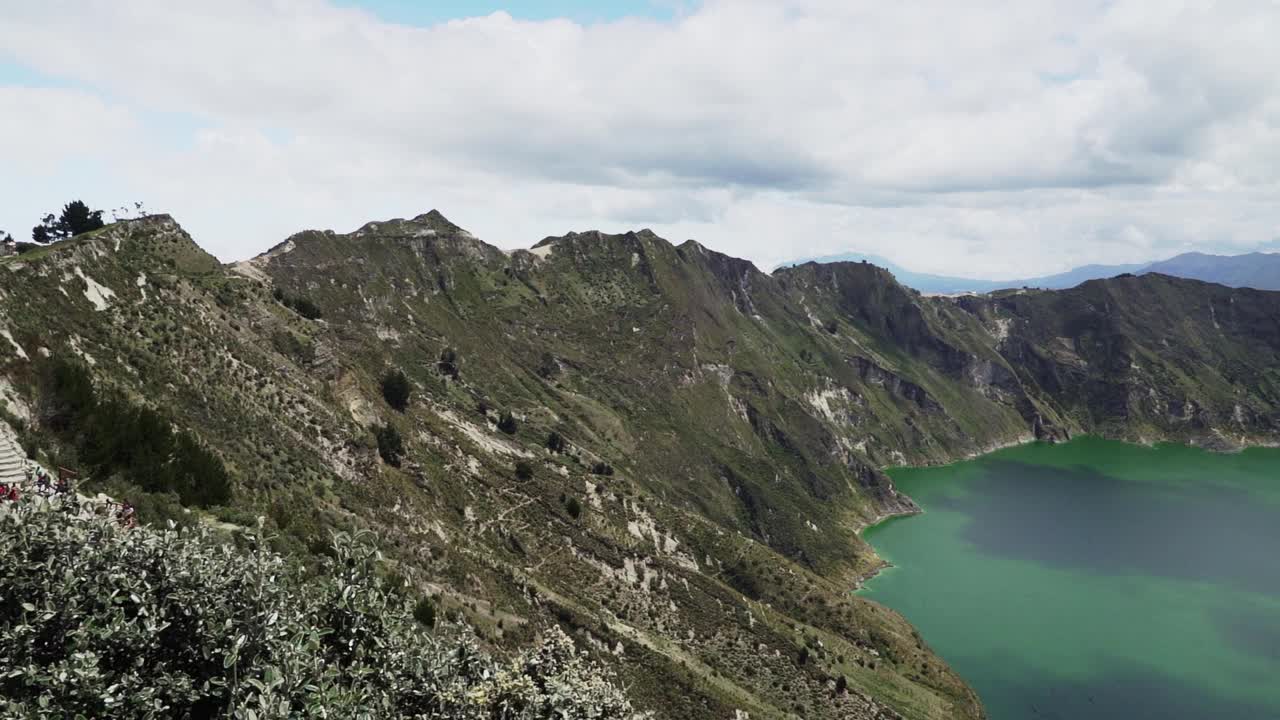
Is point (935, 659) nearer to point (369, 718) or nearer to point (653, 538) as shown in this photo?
point (653, 538)

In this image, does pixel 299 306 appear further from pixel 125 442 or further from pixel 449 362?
pixel 125 442

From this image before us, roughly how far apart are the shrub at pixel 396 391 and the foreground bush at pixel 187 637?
7523 cm

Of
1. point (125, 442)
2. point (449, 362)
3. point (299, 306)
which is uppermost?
point (299, 306)

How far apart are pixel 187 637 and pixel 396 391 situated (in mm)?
79524

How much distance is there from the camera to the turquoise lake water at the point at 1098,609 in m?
107

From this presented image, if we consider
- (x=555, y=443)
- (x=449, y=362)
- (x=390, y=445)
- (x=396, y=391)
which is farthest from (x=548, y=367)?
(x=390, y=445)

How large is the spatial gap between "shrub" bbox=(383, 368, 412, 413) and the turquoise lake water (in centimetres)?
10202

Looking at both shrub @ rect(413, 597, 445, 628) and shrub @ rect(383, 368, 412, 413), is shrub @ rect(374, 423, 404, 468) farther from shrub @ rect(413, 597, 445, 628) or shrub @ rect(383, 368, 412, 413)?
shrub @ rect(413, 597, 445, 628)

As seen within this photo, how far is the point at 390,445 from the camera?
76.4 metres

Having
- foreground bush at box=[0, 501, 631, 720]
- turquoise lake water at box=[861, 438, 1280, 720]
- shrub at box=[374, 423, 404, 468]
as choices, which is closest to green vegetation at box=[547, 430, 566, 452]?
shrub at box=[374, 423, 404, 468]

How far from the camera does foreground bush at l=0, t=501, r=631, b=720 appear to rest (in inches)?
568

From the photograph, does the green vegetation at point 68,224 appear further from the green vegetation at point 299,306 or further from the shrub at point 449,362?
the shrub at point 449,362

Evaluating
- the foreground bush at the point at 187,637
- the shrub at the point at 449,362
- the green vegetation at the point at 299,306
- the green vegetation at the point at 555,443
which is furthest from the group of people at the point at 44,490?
the shrub at the point at 449,362

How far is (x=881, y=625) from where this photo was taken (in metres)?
120
